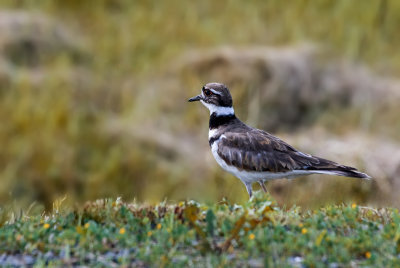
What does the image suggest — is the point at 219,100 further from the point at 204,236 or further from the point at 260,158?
the point at 204,236

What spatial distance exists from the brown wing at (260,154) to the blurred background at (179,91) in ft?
Result: 7.36

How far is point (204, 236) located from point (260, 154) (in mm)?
2160

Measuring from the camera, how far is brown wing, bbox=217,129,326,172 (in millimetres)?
8289

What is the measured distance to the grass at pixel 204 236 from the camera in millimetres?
6141

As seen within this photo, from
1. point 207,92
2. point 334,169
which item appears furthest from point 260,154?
point 207,92

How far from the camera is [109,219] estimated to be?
6.93 meters

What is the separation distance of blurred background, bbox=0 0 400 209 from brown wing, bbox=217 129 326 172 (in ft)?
7.36

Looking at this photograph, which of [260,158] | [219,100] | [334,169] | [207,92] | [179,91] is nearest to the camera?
[334,169]

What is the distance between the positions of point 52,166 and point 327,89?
22.3 feet

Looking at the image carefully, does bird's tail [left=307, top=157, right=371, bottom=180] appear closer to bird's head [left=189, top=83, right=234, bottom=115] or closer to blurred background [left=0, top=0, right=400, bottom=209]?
bird's head [left=189, top=83, right=234, bottom=115]

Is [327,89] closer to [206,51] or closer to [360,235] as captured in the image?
[206,51]

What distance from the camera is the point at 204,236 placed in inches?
256

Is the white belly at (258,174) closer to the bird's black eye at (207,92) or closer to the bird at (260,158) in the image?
the bird at (260,158)

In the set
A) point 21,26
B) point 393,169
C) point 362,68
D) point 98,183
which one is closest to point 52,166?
point 98,183
